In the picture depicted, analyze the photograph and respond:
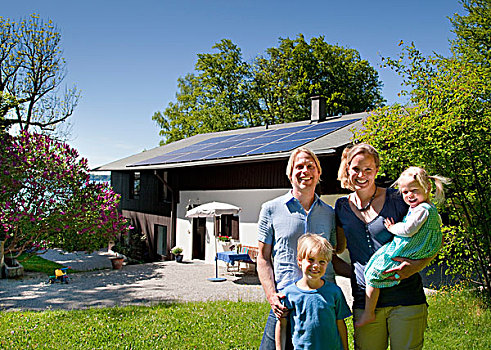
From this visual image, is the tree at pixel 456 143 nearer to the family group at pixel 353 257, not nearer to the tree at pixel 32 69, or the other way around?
the family group at pixel 353 257

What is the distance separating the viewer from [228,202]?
14.3 meters

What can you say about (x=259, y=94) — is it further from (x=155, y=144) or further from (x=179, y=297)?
(x=179, y=297)

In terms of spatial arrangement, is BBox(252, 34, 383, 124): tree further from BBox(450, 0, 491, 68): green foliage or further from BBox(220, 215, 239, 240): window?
BBox(220, 215, 239, 240): window

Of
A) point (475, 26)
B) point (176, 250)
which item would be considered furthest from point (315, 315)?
point (475, 26)

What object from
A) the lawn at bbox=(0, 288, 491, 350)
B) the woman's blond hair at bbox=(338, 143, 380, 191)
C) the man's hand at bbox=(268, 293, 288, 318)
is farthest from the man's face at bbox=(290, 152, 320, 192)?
the lawn at bbox=(0, 288, 491, 350)

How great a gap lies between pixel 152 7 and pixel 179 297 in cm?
839

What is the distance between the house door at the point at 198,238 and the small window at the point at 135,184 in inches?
261

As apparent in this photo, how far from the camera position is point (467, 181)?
21.7 ft

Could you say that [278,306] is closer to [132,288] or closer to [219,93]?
[132,288]

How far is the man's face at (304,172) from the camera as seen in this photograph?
2.88 meters

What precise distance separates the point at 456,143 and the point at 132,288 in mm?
8753

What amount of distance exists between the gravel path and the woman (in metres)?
6.27

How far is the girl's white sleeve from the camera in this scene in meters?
2.57

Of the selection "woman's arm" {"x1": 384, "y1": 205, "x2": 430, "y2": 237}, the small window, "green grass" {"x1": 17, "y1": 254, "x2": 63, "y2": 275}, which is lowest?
"green grass" {"x1": 17, "y1": 254, "x2": 63, "y2": 275}
